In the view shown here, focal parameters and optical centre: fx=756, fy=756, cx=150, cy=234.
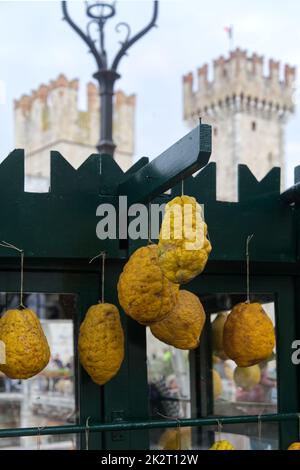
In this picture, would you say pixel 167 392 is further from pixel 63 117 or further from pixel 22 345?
pixel 63 117

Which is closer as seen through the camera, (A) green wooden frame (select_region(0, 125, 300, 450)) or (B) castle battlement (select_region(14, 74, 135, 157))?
(A) green wooden frame (select_region(0, 125, 300, 450))

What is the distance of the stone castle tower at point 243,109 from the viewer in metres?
51.0

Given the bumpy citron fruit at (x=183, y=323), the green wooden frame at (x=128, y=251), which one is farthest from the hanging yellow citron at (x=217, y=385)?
the bumpy citron fruit at (x=183, y=323)

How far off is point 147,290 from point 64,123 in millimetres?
47755

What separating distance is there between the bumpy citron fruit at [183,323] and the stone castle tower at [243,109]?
→ 154 feet

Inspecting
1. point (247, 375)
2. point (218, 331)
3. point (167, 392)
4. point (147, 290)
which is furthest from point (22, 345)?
point (167, 392)

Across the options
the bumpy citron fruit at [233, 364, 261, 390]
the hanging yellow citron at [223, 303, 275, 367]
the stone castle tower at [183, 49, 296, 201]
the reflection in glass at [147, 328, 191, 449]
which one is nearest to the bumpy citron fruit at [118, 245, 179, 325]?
the hanging yellow citron at [223, 303, 275, 367]

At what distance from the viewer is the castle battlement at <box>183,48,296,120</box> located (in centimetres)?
5238

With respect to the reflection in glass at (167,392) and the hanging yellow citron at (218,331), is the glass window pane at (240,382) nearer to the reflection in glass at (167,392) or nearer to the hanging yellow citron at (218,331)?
the hanging yellow citron at (218,331)

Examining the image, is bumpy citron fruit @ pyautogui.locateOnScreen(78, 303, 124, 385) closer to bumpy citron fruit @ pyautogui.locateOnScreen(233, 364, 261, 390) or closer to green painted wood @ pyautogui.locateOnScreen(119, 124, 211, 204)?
green painted wood @ pyautogui.locateOnScreen(119, 124, 211, 204)

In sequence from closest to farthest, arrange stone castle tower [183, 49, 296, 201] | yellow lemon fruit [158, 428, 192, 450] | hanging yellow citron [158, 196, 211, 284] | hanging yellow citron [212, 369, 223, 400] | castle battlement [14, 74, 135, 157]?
hanging yellow citron [158, 196, 211, 284], hanging yellow citron [212, 369, 223, 400], yellow lemon fruit [158, 428, 192, 450], castle battlement [14, 74, 135, 157], stone castle tower [183, 49, 296, 201]

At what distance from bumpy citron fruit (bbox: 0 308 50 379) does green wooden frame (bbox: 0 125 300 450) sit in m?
0.24

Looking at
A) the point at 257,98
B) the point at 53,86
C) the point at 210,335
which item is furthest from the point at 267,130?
the point at 210,335

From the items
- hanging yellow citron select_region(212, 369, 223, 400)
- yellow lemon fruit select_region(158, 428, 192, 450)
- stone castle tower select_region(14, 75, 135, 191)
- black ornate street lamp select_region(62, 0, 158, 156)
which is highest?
stone castle tower select_region(14, 75, 135, 191)
